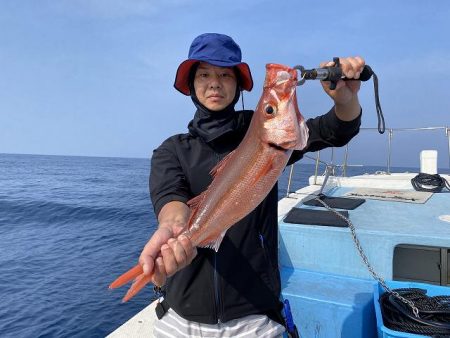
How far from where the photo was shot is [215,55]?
2.55 m

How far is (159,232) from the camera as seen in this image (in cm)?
203

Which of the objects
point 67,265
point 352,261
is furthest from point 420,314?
point 67,265

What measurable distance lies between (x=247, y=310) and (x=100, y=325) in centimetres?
685

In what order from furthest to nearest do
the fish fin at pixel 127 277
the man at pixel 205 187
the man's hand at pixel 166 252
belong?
1. the man at pixel 205 187
2. the man's hand at pixel 166 252
3. the fish fin at pixel 127 277

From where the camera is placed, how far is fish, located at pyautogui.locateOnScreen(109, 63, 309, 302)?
2.03 meters

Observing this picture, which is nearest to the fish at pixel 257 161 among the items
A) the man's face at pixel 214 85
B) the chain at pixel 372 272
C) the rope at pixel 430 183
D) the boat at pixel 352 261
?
the man's face at pixel 214 85

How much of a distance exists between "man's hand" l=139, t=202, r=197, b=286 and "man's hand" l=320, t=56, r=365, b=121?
1.42m

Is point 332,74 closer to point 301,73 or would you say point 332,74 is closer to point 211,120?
point 301,73

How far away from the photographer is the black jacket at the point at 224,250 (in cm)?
249

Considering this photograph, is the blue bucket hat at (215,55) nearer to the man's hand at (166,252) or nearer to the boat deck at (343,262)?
the man's hand at (166,252)

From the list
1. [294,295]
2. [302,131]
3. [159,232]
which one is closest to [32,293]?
[294,295]

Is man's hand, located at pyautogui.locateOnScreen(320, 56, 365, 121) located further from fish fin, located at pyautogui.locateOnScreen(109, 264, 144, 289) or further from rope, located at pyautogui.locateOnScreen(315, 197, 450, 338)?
rope, located at pyautogui.locateOnScreen(315, 197, 450, 338)

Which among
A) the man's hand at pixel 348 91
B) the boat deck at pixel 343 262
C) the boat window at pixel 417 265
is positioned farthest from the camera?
the boat window at pixel 417 265

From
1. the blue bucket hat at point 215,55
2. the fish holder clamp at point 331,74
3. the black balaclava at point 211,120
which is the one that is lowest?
the black balaclava at point 211,120
